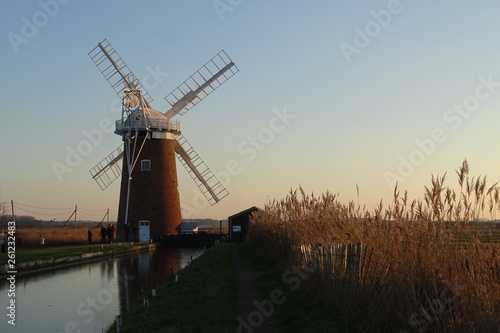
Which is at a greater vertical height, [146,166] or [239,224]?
[146,166]

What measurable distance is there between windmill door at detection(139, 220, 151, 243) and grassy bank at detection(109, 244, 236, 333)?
29387 millimetres

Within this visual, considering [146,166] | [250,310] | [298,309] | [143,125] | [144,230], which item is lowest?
[250,310]

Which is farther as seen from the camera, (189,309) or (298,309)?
(189,309)

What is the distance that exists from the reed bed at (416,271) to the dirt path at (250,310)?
1.10 metres

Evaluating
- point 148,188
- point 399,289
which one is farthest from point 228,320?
point 148,188

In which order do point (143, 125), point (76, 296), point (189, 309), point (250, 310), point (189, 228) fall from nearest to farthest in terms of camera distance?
1. point (189, 309)
2. point (250, 310)
3. point (76, 296)
4. point (143, 125)
5. point (189, 228)

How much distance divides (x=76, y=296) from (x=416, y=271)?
10.3 meters

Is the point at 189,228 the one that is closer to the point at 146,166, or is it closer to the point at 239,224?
the point at 239,224

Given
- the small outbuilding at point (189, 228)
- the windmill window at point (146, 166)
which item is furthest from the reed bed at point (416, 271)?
the small outbuilding at point (189, 228)

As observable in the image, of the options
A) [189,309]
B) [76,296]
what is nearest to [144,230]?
[76,296]

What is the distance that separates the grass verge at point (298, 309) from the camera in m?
9.49

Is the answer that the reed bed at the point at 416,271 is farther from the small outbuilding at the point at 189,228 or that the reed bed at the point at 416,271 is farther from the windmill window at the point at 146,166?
the small outbuilding at the point at 189,228

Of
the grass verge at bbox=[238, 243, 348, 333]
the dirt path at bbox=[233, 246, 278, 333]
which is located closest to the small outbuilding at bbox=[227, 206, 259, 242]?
the dirt path at bbox=[233, 246, 278, 333]

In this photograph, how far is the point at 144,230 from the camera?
47000 millimetres
